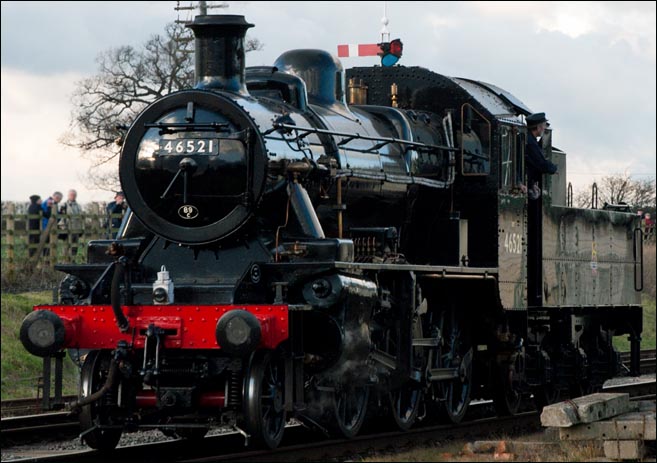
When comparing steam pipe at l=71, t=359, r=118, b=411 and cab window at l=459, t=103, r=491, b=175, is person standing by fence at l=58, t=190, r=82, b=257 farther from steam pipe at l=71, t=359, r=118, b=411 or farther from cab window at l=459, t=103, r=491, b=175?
steam pipe at l=71, t=359, r=118, b=411

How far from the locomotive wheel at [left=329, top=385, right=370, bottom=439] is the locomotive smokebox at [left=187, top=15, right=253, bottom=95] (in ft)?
9.78

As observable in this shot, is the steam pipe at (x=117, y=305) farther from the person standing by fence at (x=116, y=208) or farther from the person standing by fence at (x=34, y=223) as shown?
the person standing by fence at (x=34, y=223)

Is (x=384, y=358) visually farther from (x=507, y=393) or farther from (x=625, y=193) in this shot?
(x=625, y=193)

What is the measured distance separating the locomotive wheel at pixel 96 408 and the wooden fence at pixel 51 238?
42.7 feet

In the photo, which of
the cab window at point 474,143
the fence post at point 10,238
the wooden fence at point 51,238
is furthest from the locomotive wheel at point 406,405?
the fence post at point 10,238

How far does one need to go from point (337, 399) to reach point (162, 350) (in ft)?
6.72

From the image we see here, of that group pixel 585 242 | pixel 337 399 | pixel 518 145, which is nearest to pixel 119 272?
pixel 337 399

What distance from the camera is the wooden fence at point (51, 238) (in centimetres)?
2472

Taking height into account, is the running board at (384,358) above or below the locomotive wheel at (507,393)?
above

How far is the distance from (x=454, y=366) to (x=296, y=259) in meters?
→ 3.64

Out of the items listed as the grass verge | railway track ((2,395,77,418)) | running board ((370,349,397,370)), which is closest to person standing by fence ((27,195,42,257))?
the grass verge

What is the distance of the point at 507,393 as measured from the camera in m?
15.5

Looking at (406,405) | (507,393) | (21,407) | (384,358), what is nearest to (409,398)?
(406,405)

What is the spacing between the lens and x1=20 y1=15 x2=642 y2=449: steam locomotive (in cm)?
1117
